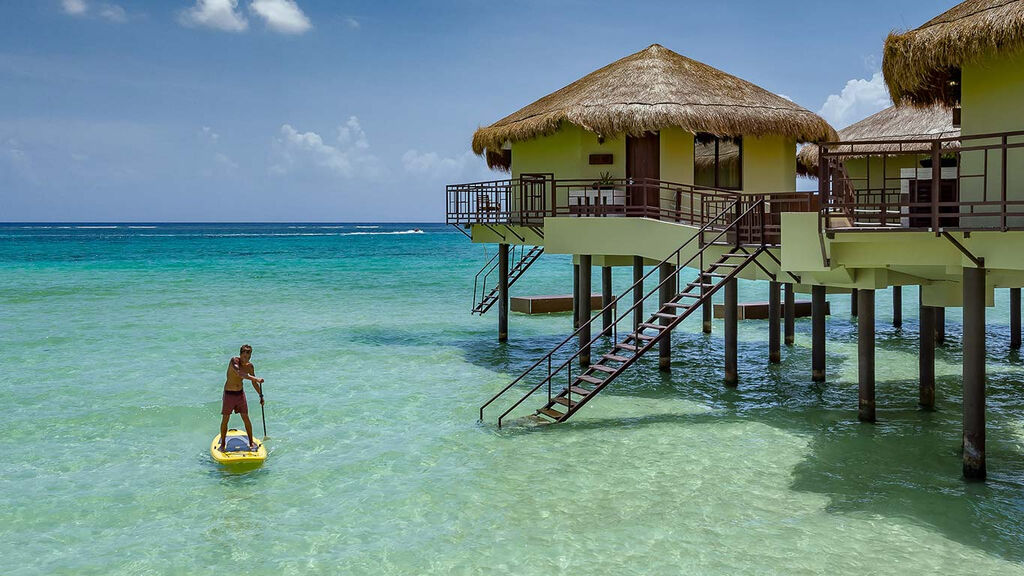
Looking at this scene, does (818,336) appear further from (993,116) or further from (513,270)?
(513,270)

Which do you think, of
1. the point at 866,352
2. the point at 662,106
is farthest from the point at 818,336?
the point at 662,106

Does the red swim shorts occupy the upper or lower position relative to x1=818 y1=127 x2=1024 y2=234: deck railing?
lower

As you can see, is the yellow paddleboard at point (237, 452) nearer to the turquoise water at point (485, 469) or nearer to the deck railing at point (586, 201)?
the turquoise water at point (485, 469)

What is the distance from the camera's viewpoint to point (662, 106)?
1869 cm

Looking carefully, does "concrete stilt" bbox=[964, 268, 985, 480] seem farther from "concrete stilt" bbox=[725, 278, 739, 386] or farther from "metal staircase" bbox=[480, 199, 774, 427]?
"concrete stilt" bbox=[725, 278, 739, 386]

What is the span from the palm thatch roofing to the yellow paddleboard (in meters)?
15.3

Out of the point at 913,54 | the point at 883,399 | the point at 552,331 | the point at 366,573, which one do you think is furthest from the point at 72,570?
the point at 552,331

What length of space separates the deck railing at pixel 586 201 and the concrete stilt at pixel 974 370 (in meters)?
6.04

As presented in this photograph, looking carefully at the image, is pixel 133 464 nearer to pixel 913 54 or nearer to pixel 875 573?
pixel 875 573

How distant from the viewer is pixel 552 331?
86.8 ft

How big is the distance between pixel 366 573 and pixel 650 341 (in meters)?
6.47

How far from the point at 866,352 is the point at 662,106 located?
7.09 meters

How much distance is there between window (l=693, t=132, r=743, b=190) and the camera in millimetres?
20359

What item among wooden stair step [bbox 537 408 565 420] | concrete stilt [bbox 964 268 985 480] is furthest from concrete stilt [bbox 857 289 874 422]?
wooden stair step [bbox 537 408 565 420]
